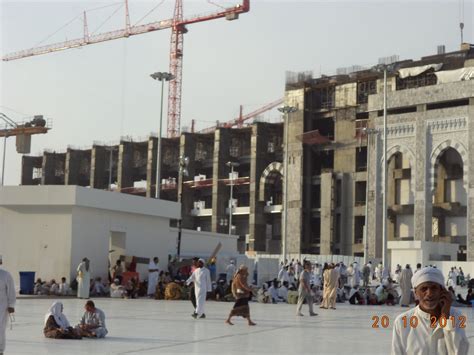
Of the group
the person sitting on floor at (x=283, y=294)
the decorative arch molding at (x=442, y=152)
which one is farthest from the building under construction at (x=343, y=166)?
the person sitting on floor at (x=283, y=294)

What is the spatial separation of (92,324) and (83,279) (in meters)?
12.1

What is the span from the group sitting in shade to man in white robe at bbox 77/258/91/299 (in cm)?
1175

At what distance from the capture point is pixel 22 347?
1137 cm

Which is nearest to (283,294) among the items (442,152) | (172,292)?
(172,292)

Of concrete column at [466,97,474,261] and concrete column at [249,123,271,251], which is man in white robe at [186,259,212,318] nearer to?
concrete column at [466,97,474,261]

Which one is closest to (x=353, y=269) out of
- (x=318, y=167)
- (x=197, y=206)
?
(x=318, y=167)

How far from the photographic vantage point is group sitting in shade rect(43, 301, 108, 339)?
12.6 m

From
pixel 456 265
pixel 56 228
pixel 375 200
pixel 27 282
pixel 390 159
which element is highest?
pixel 390 159

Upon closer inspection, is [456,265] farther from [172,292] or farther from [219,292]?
[172,292]

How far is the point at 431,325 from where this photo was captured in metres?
3.85

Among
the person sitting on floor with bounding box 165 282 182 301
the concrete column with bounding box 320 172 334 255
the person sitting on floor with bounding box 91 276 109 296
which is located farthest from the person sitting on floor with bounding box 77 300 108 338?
the concrete column with bounding box 320 172 334 255

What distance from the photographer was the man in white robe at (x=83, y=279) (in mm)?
24609

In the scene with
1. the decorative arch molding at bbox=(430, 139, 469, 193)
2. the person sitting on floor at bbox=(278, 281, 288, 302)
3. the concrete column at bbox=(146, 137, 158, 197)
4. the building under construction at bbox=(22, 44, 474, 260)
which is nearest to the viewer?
the person sitting on floor at bbox=(278, 281, 288, 302)

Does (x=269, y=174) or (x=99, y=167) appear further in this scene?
(x=99, y=167)
